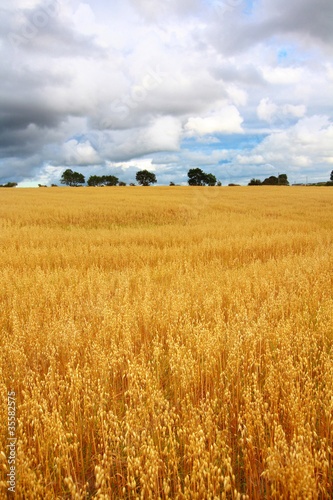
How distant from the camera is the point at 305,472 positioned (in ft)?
4.60

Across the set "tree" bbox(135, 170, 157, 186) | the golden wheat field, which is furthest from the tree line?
the golden wheat field

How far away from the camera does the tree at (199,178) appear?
94.5m

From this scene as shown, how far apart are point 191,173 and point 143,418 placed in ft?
319

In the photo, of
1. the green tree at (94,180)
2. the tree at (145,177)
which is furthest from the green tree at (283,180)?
the green tree at (94,180)

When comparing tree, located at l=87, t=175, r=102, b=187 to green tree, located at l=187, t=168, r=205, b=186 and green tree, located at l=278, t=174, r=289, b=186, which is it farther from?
green tree, located at l=278, t=174, r=289, b=186

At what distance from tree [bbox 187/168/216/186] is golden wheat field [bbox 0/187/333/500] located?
88780 millimetres

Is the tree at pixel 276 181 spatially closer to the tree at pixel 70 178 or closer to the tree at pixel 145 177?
the tree at pixel 145 177

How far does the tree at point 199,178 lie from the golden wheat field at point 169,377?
8878 cm

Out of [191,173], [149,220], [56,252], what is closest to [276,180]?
[191,173]

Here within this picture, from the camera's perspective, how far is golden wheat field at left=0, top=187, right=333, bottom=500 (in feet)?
5.48

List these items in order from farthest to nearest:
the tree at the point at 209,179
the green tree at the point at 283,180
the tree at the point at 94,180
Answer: the tree at the point at 94,180 → the tree at the point at 209,179 → the green tree at the point at 283,180

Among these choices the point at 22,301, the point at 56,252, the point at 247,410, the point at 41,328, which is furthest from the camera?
the point at 56,252

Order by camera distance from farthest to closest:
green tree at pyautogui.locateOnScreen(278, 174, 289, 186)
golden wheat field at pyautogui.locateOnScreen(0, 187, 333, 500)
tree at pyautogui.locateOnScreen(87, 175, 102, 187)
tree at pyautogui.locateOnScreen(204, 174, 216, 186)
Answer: tree at pyautogui.locateOnScreen(87, 175, 102, 187), tree at pyautogui.locateOnScreen(204, 174, 216, 186), green tree at pyautogui.locateOnScreen(278, 174, 289, 186), golden wheat field at pyautogui.locateOnScreen(0, 187, 333, 500)

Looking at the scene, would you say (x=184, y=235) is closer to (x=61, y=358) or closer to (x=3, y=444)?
(x=61, y=358)
